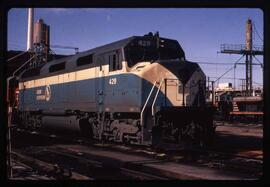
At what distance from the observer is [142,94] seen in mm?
13180

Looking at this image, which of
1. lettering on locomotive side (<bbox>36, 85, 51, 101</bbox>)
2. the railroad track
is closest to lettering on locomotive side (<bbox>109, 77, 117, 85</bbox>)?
the railroad track

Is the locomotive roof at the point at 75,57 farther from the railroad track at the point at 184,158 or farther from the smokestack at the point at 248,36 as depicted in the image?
the smokestack at the point at 248,36

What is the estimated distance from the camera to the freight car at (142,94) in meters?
13.1

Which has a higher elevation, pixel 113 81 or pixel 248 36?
pixel 248 36

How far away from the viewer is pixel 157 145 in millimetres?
12750

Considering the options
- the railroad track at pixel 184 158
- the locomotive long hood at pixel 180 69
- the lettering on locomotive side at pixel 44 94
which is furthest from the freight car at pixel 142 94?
the lettering on locomotive side at pixel 44 94

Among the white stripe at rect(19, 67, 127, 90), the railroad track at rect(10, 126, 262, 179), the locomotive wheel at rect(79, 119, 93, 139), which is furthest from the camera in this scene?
the locomotive wheel at rect(79, 119, 93, 139)

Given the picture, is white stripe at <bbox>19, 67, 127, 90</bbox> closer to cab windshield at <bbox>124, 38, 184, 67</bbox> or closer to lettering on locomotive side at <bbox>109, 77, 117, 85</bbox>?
lettering on locomotive side at <bbox>109, 77, 117, 85</bbox>

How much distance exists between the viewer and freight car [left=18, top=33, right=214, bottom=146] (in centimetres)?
1313

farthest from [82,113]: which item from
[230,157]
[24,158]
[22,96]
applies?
[22,96]

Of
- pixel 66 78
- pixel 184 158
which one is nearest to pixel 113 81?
pixel 184 158

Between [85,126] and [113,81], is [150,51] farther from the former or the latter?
[85,126]
